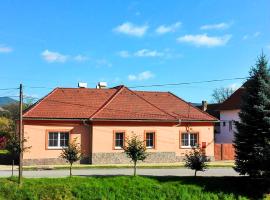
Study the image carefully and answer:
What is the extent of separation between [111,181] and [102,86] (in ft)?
69.2

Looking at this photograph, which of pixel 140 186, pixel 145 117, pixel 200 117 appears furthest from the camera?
pixel 200 117

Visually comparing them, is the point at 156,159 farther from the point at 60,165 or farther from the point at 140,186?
the point at 140,186

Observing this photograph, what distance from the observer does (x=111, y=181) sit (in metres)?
23.9

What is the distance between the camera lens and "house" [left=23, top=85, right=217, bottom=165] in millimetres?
34781

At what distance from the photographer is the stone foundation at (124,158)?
3559cm

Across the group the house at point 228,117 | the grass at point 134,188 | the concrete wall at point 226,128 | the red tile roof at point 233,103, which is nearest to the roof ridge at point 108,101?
the grass at point 134,188

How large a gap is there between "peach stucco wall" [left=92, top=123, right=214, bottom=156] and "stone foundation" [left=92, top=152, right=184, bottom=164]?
0.31m

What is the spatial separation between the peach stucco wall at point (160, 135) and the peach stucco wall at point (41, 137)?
1.28m

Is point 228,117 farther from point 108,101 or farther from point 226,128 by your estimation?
point 108,101

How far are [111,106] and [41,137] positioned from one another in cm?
632

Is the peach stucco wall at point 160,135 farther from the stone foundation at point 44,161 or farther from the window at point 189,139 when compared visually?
the stone foundation at point 44,161

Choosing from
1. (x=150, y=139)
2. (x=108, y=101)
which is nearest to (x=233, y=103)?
(x=150, y=139)

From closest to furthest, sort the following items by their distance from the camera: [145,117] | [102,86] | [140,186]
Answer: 1. [140,186]
2. [145,117]
3. [102,86]

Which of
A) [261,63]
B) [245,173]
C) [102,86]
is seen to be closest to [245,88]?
[261,63]
